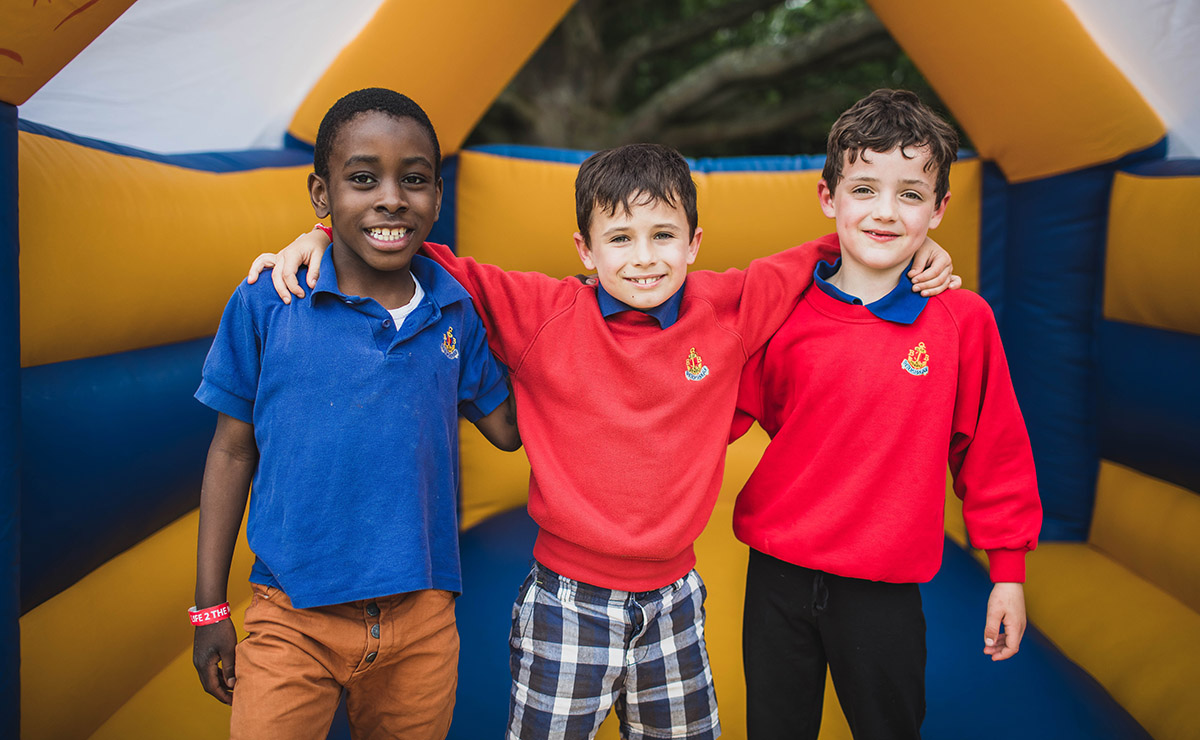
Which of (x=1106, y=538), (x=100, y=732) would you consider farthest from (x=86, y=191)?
(x=1106, y=538)

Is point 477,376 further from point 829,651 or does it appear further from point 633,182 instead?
point 829,651

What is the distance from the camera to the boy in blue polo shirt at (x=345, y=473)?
3.46ft

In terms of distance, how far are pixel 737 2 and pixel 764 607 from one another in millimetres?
4612

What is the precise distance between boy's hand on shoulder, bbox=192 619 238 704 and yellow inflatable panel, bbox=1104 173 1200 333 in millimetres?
1754

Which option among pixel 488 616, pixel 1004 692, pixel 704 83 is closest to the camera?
pixel 1004 692

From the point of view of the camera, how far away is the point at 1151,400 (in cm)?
172

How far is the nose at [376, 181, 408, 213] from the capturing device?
1.10 meters

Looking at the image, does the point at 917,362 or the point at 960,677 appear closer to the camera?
the point at 917,362

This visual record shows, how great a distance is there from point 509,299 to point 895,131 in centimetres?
63

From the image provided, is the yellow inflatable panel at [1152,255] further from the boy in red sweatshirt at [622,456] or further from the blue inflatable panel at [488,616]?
the blue inflatable panel at [488,616]

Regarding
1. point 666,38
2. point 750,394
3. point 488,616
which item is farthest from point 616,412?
point 666,38

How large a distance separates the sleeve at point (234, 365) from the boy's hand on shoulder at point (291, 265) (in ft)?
0.15

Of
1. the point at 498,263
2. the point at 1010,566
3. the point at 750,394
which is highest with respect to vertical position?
the point at 498,263

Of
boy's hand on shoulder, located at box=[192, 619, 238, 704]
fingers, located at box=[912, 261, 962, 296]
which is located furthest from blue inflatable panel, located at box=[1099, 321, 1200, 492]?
boy's hand on shoulder, located at box=[192, 619, 238, 704]
